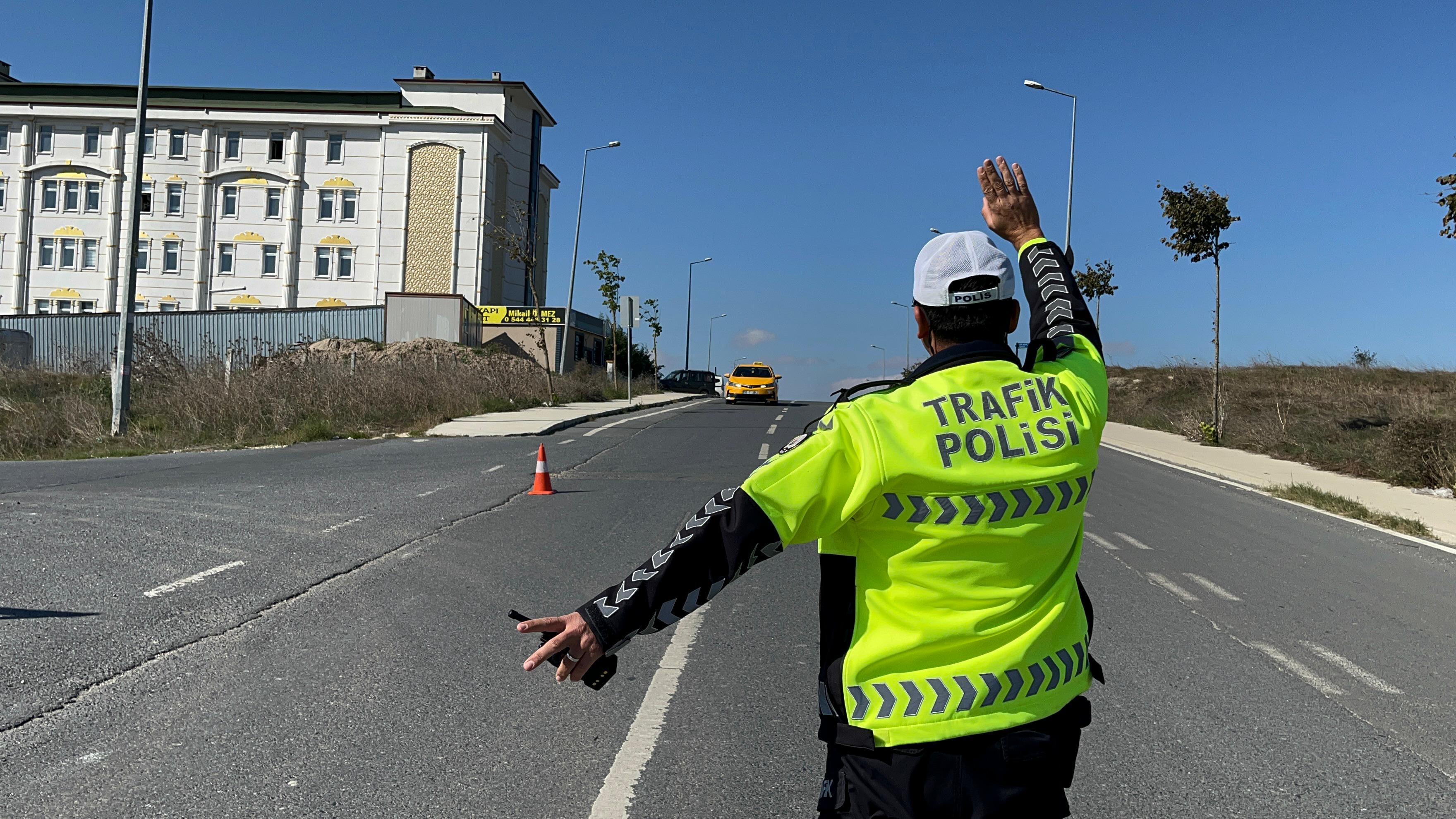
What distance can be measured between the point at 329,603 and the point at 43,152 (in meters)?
70.0

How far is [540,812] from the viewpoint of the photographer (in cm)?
361

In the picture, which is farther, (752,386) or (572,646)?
(752,386)

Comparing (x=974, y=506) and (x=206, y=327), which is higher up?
(x=206, y=327)

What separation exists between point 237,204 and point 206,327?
17.8 meters

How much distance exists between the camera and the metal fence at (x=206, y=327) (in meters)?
47.2

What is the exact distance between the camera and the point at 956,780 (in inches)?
76.4

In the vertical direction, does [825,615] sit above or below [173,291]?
below

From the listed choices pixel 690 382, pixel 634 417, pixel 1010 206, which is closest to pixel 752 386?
pixel 634 417

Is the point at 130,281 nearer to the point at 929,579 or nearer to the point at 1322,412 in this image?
the point at 929,579

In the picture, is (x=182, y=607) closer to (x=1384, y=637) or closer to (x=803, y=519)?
(x=803, y=519)

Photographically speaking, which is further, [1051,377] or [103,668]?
[103,668]

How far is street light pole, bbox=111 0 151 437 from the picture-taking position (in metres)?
19.0

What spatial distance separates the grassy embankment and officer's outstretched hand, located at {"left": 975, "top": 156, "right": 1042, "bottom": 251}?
36.0 feet

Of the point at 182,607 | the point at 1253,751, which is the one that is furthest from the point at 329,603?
the point at 1253,751
